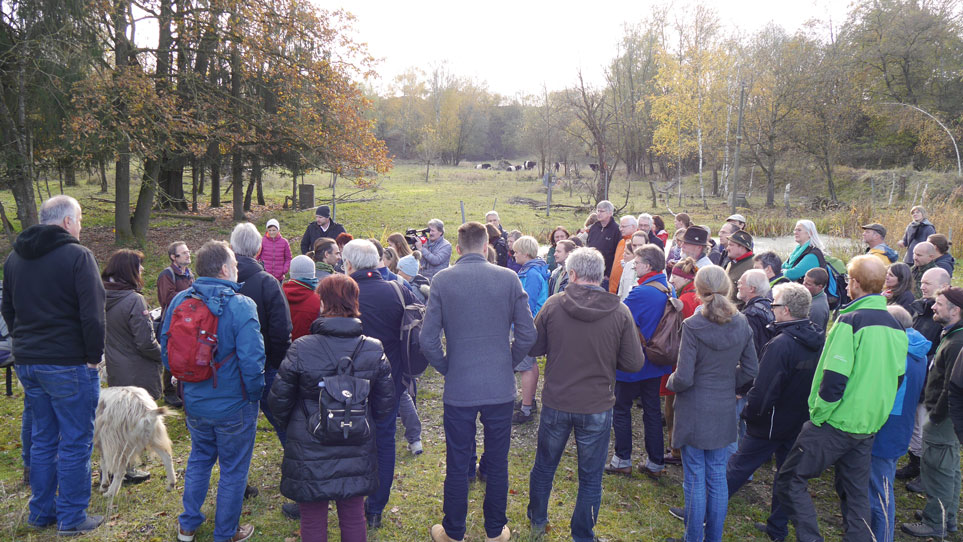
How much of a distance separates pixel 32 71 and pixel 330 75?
21.9 ft

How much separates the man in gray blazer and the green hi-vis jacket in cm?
189

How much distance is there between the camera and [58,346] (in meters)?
3.40

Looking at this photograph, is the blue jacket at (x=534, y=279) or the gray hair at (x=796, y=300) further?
the blue jacket at (x=534, y=279)

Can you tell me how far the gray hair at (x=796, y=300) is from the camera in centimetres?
371

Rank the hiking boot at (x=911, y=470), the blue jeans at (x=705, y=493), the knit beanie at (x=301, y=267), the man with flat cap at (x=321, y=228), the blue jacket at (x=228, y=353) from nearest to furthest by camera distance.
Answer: the blue jacket at (x=228, y=353)
the blue jeans at (x=705, y=493)
the knit beanie at (x=301, y=267)
the hiking boot at (x=911, y=470)
the man with flat cap at (x=321, y=228)

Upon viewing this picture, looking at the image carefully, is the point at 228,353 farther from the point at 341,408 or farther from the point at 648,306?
Result: the point at 648,306

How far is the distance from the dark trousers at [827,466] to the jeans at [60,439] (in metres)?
4.67

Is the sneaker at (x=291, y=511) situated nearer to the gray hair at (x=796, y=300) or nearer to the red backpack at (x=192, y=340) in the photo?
the red backpack at (x=192, y=340)

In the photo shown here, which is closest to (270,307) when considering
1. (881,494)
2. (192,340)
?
(192,340)

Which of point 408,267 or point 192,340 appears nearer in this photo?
point 192,340

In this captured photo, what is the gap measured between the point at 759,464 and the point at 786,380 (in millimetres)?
732

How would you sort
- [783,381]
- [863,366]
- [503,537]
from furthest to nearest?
[783,381] → [503,537] → [863,366]

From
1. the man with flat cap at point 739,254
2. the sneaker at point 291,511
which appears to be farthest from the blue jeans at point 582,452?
the man with flat cap at point 739,254

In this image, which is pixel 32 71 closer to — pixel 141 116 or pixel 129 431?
pixel 141 116
